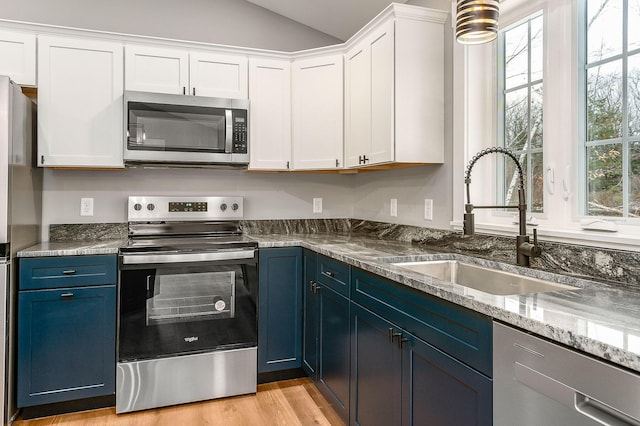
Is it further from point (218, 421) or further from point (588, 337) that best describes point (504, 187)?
point (218, 421)

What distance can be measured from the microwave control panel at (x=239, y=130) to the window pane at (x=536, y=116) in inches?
67.2

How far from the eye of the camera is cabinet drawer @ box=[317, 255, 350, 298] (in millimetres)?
2109

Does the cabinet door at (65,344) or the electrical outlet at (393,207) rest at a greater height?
the electrical outlet at (393,207)

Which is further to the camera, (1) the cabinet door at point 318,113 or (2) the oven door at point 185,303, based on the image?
(1) the cabinet door at point 318,113

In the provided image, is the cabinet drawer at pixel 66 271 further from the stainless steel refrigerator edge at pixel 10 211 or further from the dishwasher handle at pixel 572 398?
the dishwasher handle at pixel 572 398

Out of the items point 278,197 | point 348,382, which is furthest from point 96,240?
point 348,382

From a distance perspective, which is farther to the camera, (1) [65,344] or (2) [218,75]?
(2) [218,75]

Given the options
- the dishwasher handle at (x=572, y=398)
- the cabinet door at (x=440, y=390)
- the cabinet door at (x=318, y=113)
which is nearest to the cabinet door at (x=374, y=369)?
the cabinet door at (x=440, y=390)

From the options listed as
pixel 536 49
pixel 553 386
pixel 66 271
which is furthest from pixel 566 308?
pixel 66 271

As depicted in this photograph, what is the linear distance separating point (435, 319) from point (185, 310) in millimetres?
1601

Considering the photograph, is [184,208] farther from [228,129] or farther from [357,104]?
[357,104]

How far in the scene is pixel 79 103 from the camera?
2.64 metres

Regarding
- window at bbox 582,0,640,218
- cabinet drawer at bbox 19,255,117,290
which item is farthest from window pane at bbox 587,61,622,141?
cabinet drawer at bbox 19,255,117,290

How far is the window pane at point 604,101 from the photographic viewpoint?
5.40ft
